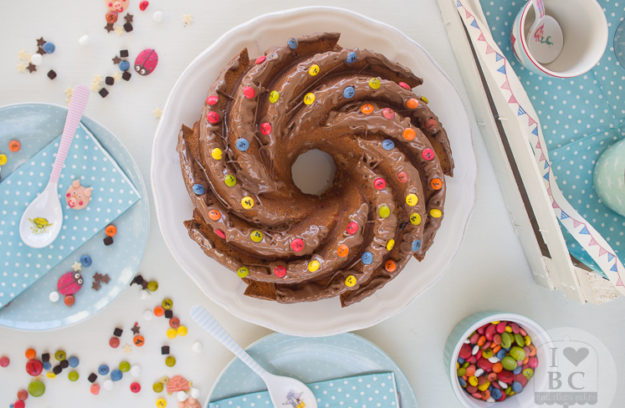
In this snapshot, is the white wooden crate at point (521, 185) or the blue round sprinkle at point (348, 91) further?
the white wooden crate at point (521, 185)

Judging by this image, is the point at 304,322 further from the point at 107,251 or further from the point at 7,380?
the point at 7,380

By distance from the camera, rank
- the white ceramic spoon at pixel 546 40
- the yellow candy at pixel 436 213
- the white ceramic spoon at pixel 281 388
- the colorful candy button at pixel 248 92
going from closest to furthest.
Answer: the colorful candy button at pixel 248 92 < the yellow candy at pixel 436 213 < the white ceramic spoon at pixel 546 40 < the white ceramic spoon at pixel 281 388

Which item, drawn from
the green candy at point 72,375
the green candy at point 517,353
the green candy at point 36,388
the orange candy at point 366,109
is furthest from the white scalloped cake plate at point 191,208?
the green candy at point 36,388

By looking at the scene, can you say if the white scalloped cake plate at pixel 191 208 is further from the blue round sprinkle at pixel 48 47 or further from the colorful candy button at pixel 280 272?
the blue round sprinkle at pixel 48 47

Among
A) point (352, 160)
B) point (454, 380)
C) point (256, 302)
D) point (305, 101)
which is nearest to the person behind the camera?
point (305, 101)

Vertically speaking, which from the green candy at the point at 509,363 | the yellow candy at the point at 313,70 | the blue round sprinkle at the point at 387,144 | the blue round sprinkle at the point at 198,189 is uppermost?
the yellow candy at the point at 313,70

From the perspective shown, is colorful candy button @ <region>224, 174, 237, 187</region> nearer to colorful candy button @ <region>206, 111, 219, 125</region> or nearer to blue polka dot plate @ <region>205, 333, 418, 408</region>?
colorful candy button @ <region>206, 111, 219, 125</region>

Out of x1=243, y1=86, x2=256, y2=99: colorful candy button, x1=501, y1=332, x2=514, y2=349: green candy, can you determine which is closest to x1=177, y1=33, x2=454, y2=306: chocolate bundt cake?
x1=243, y1=86, x2=256, y2=99: colorful candy button

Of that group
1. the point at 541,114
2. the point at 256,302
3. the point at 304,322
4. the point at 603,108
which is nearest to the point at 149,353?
the point at 256,302
